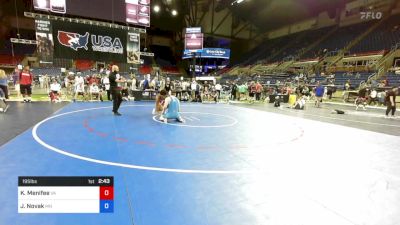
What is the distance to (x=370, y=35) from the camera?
28.0 meters

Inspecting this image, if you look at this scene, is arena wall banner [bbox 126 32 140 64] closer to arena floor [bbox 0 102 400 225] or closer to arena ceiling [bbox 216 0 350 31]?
arena floor [bbox 0 102 400 225]

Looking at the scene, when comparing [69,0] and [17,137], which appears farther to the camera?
[69,0]

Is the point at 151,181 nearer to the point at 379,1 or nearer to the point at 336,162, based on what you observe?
the point at 336,162

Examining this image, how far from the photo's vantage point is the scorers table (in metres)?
1.60

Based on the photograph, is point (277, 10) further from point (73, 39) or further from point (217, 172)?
point (217, 172)

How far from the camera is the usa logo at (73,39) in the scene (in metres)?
16.2

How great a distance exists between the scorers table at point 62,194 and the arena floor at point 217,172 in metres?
1.17

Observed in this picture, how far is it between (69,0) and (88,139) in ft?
47.1

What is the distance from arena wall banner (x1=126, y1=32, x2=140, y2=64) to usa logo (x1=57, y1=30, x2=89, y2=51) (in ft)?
9.01

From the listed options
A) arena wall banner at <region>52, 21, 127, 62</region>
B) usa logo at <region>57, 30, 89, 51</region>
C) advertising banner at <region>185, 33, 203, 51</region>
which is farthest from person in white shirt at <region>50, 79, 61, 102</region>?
advertising banner at <region>185, 33, 203, 51</region>

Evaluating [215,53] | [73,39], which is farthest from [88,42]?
[215,53]

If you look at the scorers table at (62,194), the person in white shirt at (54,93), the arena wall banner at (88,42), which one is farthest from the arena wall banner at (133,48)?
the scorers table at (62,194)

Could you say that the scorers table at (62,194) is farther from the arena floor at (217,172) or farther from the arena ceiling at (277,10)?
the arena ceiling at (277,10)

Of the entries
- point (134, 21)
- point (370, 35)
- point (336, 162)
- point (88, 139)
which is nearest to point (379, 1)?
point (370, 35)
